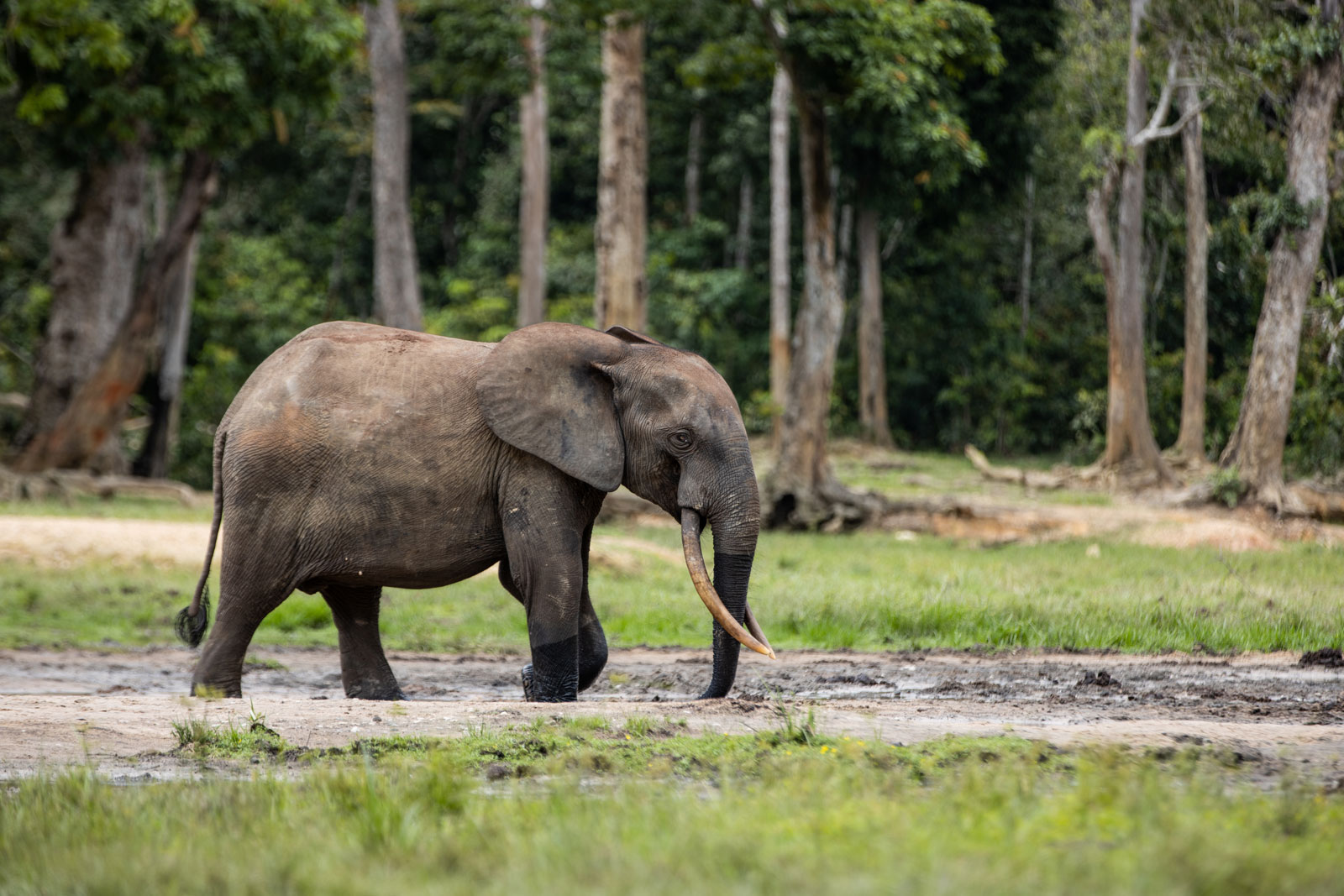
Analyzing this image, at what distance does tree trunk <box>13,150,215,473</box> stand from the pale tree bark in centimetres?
547

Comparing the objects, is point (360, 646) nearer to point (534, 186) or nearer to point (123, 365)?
point (123, 365)

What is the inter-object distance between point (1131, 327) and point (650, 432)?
1979 cm

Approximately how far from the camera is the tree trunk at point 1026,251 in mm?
37031

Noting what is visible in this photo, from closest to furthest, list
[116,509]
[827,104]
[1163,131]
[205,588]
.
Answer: [205,588] → [827,104] → [116,509] → [1163,131]

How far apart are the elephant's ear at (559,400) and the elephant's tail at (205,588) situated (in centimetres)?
163

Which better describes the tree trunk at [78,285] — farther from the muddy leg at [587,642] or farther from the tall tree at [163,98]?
the muddy leg at [587,642]

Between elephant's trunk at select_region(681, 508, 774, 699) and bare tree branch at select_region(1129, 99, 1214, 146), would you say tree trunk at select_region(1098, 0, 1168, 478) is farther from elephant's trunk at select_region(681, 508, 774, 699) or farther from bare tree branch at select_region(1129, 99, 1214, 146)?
elephant's trunk at select_region(681, 508, 774, 699)

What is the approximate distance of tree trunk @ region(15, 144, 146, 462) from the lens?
2188 cm

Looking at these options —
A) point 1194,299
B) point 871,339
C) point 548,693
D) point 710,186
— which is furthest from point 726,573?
point 710,186

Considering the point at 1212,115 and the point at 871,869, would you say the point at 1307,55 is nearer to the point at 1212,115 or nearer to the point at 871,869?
the point at 1212,115

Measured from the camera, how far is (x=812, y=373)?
60.4 ft

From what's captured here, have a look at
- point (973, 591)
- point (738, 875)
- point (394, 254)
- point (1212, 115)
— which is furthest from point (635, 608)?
point (1212, 115)

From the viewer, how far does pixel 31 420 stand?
22.0m

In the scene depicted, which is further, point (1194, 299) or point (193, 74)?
point (1194, 299)
